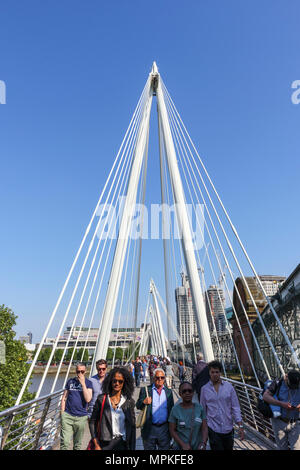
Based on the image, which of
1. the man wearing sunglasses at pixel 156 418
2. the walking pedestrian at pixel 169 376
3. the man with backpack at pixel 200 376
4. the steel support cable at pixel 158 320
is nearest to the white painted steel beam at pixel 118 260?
the man with backpack at pixel 200 376

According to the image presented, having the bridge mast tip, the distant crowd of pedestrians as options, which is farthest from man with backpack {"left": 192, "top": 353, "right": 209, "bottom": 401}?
the bridge mast tip

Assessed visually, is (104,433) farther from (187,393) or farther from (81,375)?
(81,375)

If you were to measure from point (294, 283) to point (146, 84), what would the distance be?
10077 mm

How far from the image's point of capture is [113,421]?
110 inches

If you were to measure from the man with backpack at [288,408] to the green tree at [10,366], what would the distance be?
55.5ft

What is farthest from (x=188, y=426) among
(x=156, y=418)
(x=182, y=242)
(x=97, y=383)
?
(x=182, y=242)

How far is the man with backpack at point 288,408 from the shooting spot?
3.29 m

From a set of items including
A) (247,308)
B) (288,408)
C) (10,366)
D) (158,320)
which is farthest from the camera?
(158,320)

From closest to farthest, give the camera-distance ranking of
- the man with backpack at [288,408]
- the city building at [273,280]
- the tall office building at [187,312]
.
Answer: the man with backpack at [288,408] → the city building at [273,280] → the tall office building at [187,312]

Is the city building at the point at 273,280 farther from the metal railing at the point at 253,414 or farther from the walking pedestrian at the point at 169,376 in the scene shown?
the metal railing at the point at 253,414

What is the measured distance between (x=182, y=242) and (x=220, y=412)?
5686mm

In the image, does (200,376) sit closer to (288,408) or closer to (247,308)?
(288,408)
